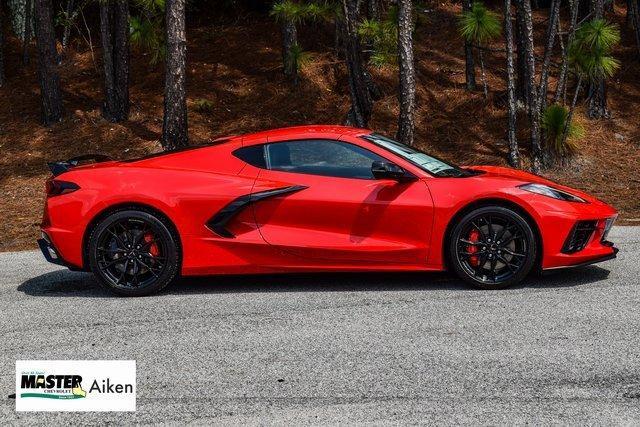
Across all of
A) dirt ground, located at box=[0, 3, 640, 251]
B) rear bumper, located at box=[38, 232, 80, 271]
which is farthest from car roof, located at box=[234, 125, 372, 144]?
dirt ground, located at box=[0, 3, 640, 251]

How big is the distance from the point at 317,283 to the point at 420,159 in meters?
1.42

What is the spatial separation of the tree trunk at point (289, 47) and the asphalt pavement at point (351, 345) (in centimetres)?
1286

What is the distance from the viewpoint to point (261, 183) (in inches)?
283

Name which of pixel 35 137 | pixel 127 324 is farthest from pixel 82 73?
pixel 127 324

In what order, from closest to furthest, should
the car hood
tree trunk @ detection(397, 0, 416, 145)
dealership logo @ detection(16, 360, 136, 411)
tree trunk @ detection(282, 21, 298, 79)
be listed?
1. dealership logo @ detection(16, 360, 136, 411)
2. the car hood
3. tree trunk @ detection(397, 0, 416, 145)
4. tree trunk @ detection(282, 21, 298, 79)

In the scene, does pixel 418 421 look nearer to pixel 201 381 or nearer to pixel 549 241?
pixel 201 381

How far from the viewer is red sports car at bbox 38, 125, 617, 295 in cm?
697

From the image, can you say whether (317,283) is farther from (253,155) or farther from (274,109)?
(274,109)

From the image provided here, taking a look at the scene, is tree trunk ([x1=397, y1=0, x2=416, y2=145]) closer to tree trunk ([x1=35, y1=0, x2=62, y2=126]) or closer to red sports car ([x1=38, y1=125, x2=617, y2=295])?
red sports car ([x1=38, y1=125, x2=617, y2=295])

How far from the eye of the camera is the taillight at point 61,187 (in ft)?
24.2

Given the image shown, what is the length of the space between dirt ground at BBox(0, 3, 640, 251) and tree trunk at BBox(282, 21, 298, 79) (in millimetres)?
251

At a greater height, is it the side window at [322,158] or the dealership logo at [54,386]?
the side window at [322,158]

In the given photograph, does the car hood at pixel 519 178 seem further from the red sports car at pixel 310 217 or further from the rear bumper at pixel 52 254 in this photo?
the rear bumper at pixel 52 254

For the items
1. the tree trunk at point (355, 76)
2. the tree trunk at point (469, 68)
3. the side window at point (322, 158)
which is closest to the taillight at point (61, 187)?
the side window at point (322, 158)
